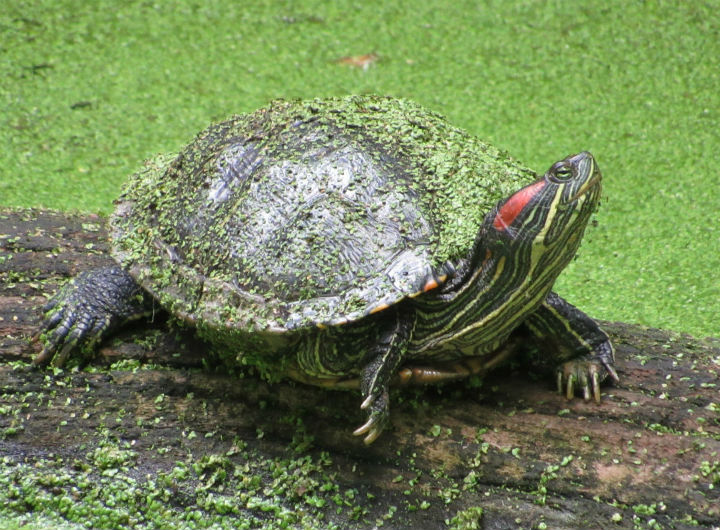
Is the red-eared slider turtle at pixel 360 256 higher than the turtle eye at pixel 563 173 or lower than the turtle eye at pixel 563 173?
lower

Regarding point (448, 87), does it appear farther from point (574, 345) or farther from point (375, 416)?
point (375, 416)

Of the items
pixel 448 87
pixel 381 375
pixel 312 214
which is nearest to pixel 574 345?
pixel 381 375

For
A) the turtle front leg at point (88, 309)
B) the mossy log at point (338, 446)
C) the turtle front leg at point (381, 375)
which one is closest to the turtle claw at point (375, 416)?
the turtle front leg at point (381, 375)

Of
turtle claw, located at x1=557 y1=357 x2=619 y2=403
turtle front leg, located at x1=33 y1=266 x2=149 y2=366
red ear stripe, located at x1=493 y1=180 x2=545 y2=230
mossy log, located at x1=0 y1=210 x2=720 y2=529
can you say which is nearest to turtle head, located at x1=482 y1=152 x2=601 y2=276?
red ear stripe, located at x1=493 y1=180 x2=545 y2=230

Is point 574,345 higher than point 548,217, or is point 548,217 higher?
point 548,217

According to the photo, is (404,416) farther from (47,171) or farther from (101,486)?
(47,171)

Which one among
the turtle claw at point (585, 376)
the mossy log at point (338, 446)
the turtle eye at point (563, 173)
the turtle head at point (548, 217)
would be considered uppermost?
the turtle eye at point (563, 173)

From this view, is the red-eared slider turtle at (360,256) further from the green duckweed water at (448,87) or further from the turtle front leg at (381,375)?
the green duckweed water at (448,87)

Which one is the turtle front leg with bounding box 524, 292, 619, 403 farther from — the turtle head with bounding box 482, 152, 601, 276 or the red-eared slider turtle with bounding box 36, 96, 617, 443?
the turtle head with bounding box 482, 152, 601, 276

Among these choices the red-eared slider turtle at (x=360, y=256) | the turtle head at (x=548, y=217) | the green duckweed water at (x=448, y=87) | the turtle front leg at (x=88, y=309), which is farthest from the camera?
the green duckweed water at (x=448, y=87)
